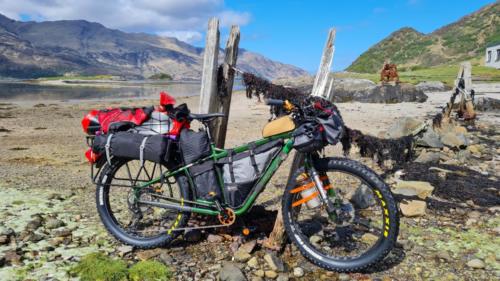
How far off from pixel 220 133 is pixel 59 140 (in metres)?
10.1

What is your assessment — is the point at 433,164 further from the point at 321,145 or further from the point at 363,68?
the point at 363,68

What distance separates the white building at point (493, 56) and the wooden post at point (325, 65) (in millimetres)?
70866

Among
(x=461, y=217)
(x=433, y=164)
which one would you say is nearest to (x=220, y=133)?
(x=461, y=217)

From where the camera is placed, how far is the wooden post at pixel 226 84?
18.8ft

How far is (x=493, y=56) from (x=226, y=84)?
7379 centimetres

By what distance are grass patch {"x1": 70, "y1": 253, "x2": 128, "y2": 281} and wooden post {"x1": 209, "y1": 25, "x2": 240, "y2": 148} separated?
246cm

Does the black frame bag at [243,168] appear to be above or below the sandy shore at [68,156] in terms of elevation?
above

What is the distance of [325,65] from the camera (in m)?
4.89

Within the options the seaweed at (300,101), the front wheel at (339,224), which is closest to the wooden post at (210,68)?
the seaweed at (300,101)

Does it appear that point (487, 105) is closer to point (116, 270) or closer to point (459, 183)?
point (459, 183)

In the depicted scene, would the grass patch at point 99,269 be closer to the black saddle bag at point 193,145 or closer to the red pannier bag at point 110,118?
the black saddle bag at point 193,145

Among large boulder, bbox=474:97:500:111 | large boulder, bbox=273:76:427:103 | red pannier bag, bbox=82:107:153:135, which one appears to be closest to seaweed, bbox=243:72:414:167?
red pannier bag, bbox=82:107:153:135

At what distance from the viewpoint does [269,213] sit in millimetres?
5727

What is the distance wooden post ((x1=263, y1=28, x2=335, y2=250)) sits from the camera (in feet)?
15.4
